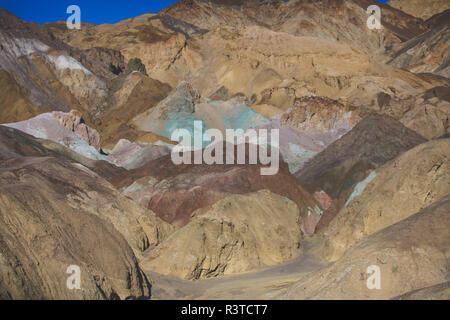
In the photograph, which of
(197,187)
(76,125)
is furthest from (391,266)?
(76,125)

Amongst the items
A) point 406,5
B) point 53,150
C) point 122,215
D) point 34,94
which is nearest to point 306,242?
point 122,215

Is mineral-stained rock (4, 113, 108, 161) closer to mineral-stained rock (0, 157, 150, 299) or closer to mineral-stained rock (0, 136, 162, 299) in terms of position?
mineral-stained rock (0, 136, 162, 299)

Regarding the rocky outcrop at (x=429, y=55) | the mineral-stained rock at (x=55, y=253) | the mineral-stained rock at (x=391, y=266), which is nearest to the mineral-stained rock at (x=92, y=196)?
the mineral-stained rock at (x=55, y=253)

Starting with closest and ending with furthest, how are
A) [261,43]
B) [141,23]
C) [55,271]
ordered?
[55,271], [261,43], [141,23]

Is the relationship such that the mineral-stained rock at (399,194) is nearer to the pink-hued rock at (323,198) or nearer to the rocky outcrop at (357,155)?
the pink-hued rock at (323,198)

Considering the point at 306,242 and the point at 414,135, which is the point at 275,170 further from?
the point at 414,135
